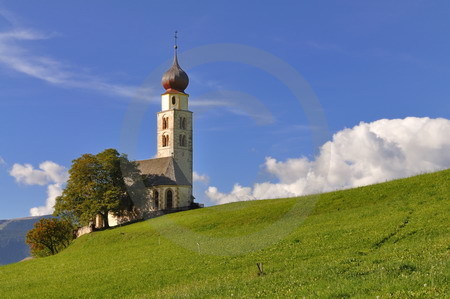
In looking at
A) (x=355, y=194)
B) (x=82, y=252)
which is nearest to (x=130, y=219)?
(x=82, y=252)

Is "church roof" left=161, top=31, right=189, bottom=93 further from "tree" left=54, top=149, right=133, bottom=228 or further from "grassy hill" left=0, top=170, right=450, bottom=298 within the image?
"grassy hill" left=0, top=170, right=450, bottom=298

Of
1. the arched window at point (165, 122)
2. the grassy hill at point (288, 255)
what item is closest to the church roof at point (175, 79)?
the arched window at point (165, 122)

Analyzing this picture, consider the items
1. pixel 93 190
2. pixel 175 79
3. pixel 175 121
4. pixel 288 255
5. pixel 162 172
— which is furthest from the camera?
pixel 175 79

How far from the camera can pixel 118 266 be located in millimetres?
46438

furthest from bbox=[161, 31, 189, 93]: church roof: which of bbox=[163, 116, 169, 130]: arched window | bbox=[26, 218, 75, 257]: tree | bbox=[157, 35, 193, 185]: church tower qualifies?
bbox=[26, 218, 75, 257]: tree

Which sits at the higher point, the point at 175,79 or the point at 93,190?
the point at 175,79

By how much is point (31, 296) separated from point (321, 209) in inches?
1084

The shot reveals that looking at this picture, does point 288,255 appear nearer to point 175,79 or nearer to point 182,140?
point 182,140

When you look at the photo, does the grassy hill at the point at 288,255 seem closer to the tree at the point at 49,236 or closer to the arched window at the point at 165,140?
the tree at the point at 49,236

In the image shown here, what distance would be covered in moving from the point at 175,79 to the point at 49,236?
40722mm

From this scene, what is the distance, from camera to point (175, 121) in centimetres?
11656

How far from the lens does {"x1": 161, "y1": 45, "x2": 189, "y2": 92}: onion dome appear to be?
4690 inches

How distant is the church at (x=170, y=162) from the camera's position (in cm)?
10312

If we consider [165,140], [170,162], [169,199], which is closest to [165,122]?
[165,140]
